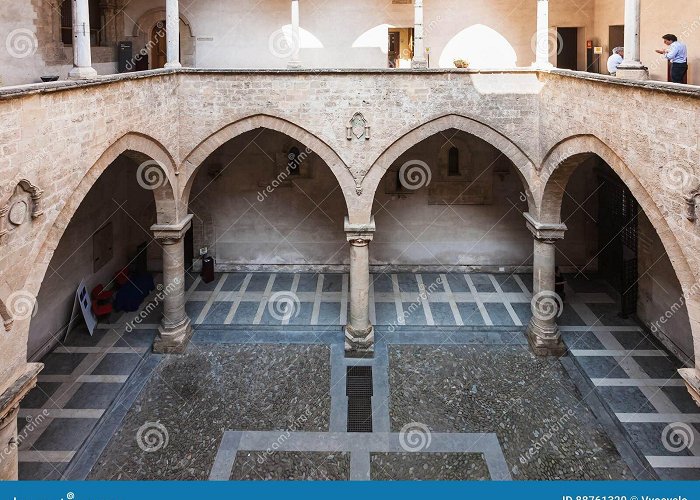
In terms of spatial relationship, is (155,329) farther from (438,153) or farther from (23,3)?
(438,153)

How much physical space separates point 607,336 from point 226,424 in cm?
790

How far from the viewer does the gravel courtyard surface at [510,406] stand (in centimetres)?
850

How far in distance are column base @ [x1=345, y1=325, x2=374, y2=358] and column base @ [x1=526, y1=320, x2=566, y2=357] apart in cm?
325

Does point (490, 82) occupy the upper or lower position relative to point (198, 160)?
upper

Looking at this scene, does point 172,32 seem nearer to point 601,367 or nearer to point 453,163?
point 453,163

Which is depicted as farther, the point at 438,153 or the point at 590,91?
the point at 438,153

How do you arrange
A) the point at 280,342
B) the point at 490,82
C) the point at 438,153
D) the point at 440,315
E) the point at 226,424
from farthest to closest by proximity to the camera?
the point at 438,153, the point at 440,315, the point at 280,342, the point at 490,82, the point at 226,424

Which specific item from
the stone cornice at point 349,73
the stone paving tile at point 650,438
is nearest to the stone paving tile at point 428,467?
the stone paving tile at point 650,438

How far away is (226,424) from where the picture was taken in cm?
Result: 940

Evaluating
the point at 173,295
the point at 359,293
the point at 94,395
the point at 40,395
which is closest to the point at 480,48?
the point at 359,293

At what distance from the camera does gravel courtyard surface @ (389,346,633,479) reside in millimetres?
8500

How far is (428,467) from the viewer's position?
331 inches

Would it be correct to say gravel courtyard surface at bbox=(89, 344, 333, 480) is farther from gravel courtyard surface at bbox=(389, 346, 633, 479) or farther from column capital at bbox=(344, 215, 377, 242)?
column capital at bbox=(344, 215, 377, 242)

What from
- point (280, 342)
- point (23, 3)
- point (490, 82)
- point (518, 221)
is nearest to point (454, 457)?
point (280, 342)
